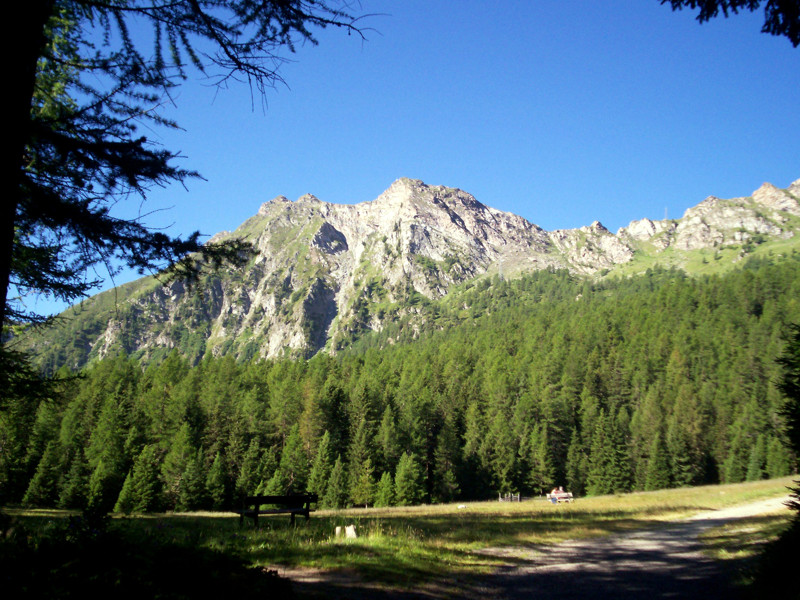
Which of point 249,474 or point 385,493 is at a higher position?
point 249,474

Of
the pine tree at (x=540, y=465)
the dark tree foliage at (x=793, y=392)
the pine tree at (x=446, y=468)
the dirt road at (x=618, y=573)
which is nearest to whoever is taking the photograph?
the dirt road at (x=618, y=573)

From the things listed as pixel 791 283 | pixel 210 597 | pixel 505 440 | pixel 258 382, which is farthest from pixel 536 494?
pixel 791 283

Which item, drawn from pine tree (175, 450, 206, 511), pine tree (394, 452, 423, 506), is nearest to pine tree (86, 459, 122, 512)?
pine tree (175, 450, 206, 511)

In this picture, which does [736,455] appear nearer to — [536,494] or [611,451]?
[611,451]

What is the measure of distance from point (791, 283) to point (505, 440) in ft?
351

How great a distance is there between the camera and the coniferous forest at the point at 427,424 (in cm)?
4825

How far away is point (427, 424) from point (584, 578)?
6226 centimetres

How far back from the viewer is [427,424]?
7112cm

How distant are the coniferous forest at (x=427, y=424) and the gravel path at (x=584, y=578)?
872cm

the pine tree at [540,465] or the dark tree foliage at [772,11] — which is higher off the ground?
the dark tree foliage at [772,11]

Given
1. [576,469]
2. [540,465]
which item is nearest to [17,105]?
[540,465]

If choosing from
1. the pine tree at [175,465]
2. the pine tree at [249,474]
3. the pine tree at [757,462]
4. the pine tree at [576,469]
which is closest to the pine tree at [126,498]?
the pine tree at [175,465]

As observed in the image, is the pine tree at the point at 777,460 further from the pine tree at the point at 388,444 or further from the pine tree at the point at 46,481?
the pine tree at the point at 46,481

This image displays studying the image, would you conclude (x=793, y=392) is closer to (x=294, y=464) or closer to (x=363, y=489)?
(x=363, y=489)
